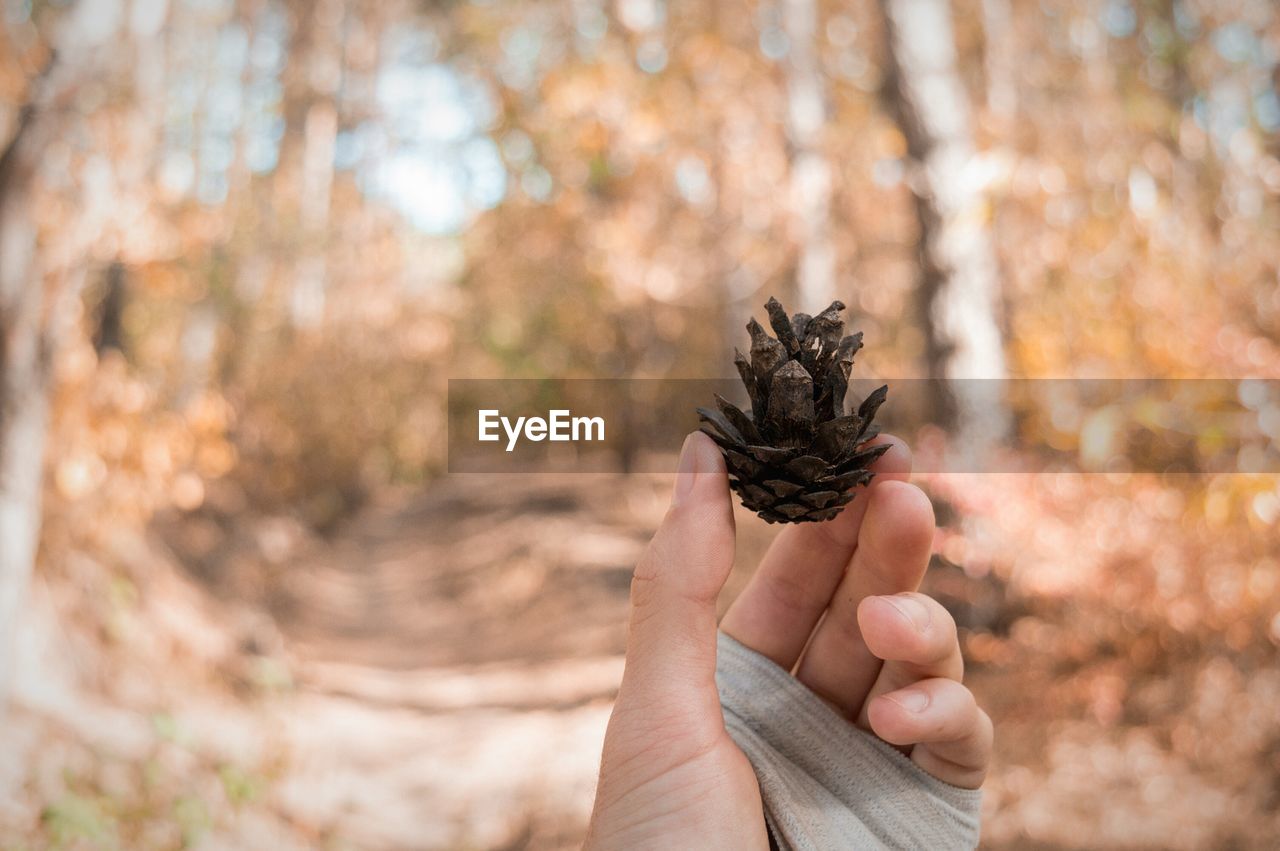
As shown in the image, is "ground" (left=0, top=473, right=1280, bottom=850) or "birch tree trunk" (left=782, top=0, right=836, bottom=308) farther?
"birch tree trunk" (left=782, top=0, right=836, bottom=308)

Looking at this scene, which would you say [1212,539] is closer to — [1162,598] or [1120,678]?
[1162,598]

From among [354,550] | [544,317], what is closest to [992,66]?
[544,317]

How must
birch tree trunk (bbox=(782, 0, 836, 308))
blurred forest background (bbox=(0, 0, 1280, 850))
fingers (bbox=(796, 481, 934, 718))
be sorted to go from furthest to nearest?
birch tree trunk (bbox=(782, 0, 836, 308)) < blurred forest background (bbox=(0, 0, 1280, 850)) < fingers (bbox=(796, 481, 934, 718))

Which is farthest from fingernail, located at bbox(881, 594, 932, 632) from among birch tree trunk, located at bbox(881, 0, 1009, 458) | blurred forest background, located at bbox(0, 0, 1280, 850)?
birch tree trunk, located at bbox(881, 0, 1009, 458)
